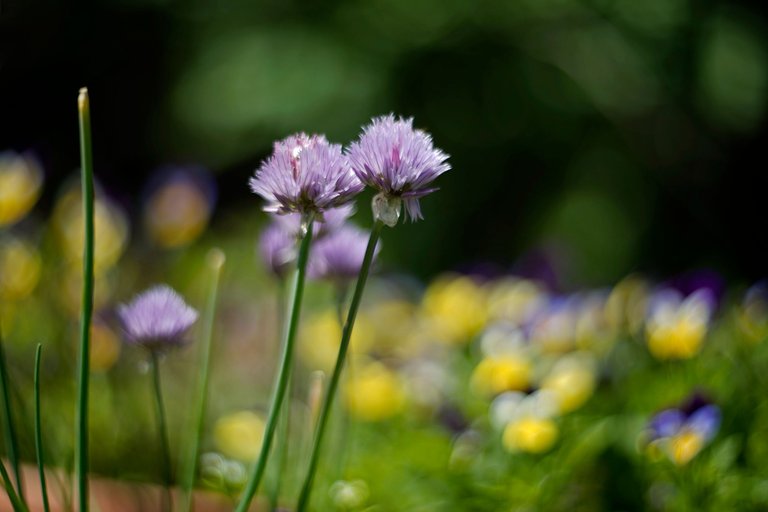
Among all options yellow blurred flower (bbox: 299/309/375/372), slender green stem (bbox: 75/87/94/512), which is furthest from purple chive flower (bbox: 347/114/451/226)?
yellow blurred flower (bbox: 299/309/375/372)

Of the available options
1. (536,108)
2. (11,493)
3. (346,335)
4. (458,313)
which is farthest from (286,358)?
(536,108)

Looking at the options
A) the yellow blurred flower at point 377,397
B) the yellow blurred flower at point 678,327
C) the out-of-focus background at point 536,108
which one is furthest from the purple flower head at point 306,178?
the out-of-focus background at point 536,108

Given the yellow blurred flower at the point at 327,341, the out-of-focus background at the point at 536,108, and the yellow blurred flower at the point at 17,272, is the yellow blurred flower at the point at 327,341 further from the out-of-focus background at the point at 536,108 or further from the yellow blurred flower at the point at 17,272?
the out-of-focus background at the point at 536,108

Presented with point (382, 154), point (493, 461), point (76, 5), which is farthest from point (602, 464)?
point (76, 5)

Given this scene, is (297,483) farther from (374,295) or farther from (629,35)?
(629,35)

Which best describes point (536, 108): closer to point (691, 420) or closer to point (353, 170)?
point (691, 420)
